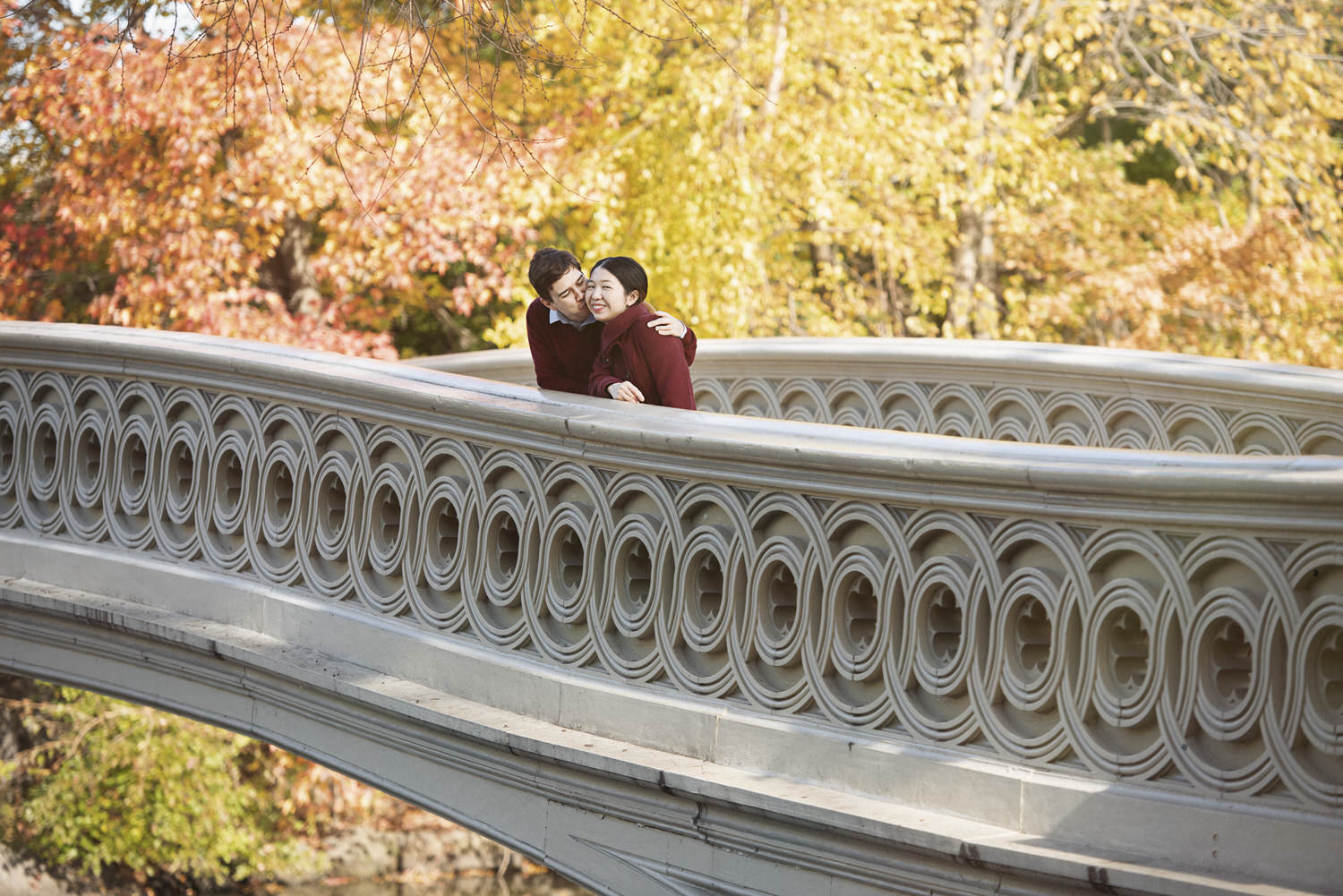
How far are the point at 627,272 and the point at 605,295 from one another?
102 mm

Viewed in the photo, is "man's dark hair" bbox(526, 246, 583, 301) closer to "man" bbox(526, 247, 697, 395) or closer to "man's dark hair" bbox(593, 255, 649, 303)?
"man" bbox(526, 247, 697, 395)

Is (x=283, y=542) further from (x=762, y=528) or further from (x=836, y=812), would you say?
(x=836, y=812)

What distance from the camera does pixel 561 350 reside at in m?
5.24

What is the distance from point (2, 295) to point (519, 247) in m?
4.49

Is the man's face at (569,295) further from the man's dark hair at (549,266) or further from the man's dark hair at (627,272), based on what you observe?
the man's dark hair at (627,272)

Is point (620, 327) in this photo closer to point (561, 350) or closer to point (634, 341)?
point (634, 341)

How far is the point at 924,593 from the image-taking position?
3557mm

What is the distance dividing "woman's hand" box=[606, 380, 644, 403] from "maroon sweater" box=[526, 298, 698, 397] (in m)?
0.40

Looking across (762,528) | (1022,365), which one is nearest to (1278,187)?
(1022,365)

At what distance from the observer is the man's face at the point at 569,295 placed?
4.96 m

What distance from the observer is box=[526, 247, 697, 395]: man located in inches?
193

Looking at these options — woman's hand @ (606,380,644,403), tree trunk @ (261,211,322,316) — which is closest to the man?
woman's hand @ (606,380,644,403)

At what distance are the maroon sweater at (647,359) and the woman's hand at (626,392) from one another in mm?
48

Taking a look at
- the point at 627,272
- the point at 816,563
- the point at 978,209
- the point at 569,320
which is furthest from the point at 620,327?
the point at 978,209
